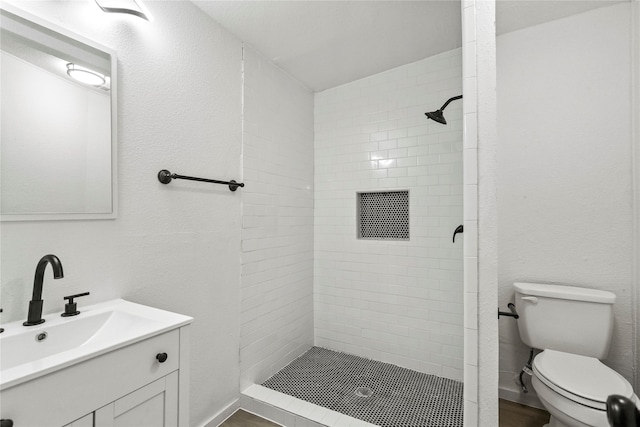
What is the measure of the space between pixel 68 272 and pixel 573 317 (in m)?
2.61

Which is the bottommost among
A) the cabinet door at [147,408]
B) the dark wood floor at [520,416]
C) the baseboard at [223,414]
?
the dark wood floor at [520,416]

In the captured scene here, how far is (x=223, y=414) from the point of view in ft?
6.19

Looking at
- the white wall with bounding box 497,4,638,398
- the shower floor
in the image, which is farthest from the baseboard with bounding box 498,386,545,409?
the shower floor

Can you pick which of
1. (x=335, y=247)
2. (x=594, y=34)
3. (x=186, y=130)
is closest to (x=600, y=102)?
(x=594, y=34)

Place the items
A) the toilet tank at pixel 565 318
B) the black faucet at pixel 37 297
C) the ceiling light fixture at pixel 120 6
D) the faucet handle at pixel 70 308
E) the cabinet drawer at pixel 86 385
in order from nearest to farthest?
the cabinet drawer at pixel 86 385 < the black faucet at pixel 37 297 < the faucet handle at pixel 70 308 < the ceiling light fixture at pixel 120 6 < the toilet tank at pixel 565 318

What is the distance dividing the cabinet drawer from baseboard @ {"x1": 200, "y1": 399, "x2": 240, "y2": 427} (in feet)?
3.23

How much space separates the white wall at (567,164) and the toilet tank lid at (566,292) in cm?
7

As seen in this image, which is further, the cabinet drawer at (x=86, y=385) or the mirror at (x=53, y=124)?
the mirror at (x=53, y=124)

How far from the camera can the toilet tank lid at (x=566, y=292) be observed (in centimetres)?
171

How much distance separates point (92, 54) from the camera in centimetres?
130

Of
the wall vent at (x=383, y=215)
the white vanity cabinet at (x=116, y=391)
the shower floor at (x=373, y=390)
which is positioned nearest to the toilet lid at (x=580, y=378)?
the shower floor at (x=373, y=390)

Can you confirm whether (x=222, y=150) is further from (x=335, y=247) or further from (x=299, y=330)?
(x=299, y=330)

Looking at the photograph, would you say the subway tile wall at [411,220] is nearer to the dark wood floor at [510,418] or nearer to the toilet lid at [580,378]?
the dark wood floor at [510,418]

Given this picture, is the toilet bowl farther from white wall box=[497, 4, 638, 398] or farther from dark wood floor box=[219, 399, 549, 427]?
white wall box=[497, 4, 638, 398]
